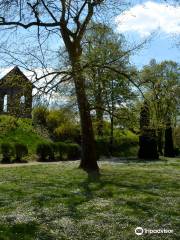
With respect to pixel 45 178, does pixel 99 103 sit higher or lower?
higher

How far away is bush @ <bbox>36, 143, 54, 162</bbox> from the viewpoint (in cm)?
3061

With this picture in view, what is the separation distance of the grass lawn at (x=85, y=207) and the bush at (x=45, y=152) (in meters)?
12.1

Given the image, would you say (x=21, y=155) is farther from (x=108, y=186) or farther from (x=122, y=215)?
(x=122, y=215)

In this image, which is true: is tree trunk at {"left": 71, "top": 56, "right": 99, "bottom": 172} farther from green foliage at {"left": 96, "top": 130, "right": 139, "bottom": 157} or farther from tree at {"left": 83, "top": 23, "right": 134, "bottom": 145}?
green foliage at {"left": 96, "top": 130, "right": 139, "bottom": 157}

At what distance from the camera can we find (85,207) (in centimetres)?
1155

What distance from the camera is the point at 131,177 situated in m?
19.7

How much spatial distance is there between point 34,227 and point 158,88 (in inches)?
1599

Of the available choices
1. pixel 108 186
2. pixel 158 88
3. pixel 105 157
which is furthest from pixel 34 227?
pixel 158 88

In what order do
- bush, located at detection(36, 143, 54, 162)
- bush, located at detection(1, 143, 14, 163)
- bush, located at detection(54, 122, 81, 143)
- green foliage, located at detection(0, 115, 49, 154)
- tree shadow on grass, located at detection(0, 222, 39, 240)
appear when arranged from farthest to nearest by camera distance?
1. bush, located at detection(54, 122, 81, 143)
2. green foliage, located at detection(0, 115, 49, 154)
3. bush, located at detection(36, 143, 54, 162)
4. bush, located at detection(1, 143, 14, 163)
5. tree shadow on grass, located at detection(0, 222, 39, 240)

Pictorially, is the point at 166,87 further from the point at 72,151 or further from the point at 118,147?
the point at 72,151

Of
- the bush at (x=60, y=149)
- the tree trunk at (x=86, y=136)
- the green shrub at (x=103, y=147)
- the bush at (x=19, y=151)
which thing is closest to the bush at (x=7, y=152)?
the bush at (x=19, y=151)

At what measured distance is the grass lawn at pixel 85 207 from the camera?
8953 mm

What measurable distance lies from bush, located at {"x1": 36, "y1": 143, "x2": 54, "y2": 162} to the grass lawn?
12052 mm

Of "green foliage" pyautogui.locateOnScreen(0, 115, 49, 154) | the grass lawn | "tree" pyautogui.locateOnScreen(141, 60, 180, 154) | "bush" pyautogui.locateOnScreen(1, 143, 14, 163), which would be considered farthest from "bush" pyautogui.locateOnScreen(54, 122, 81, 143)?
the grass lawn
